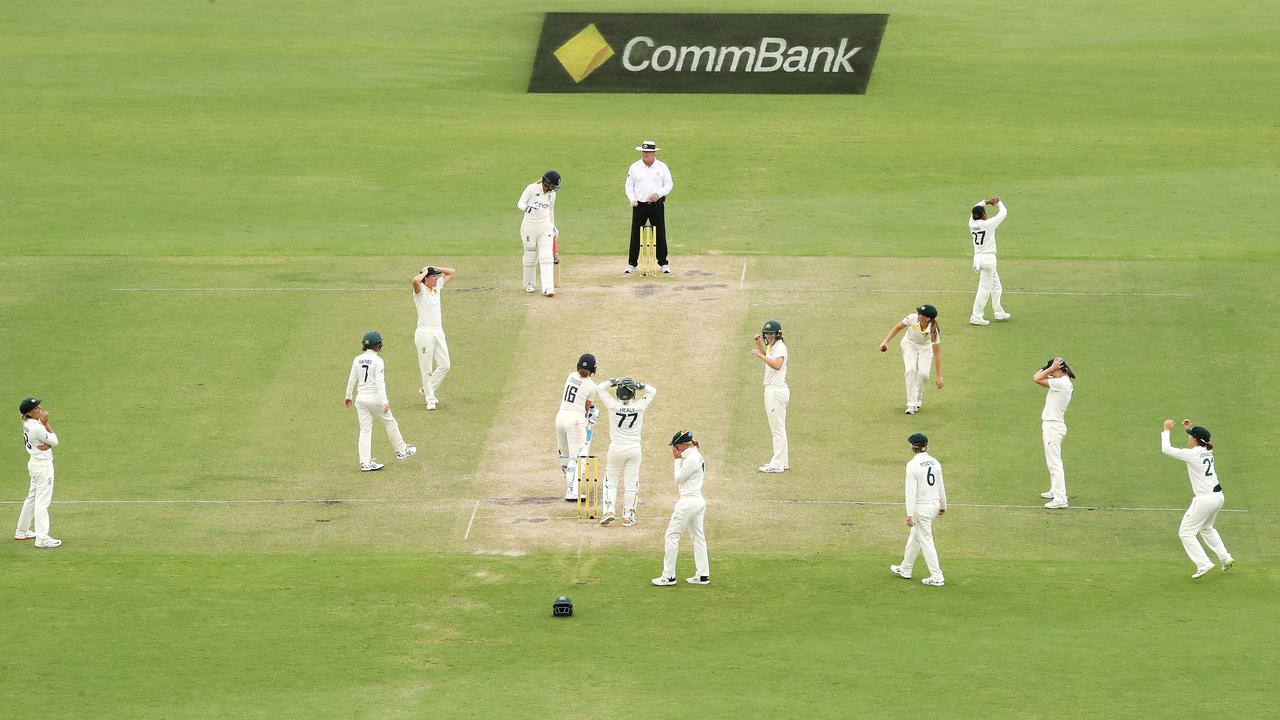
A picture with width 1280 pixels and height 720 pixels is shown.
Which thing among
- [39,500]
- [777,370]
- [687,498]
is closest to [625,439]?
[687,498]

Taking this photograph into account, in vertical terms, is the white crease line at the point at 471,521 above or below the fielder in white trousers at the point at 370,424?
below

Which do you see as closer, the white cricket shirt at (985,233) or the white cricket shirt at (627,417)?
the white cricket shirt at (627,417)

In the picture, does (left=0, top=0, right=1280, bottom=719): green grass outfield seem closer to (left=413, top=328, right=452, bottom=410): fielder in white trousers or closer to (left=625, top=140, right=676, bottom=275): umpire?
(left=413, top=328, right=452, bottom=410): fielder in white trousers

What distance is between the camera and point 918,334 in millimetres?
28875

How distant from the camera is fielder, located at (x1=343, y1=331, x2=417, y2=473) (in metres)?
26.8

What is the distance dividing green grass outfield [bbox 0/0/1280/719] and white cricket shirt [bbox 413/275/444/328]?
173 centimetres

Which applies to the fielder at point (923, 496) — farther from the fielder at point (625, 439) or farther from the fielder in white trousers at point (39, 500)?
the fielder in white trousers at point (39, 500)

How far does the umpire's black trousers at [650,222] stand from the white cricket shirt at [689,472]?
12004 millimetres

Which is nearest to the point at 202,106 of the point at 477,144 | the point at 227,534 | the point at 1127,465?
the point at 477,144

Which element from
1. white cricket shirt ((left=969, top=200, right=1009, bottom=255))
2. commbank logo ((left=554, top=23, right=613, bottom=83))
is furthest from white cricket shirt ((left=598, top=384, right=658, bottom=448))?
commbank logo ((left=554, top=23, right=613, bottom=83))

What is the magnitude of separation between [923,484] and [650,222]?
13.0m

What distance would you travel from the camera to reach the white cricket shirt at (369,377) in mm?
26828

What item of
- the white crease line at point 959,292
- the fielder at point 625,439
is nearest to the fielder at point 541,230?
the white crease line at point 959,292

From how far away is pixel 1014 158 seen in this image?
44.4 meters
